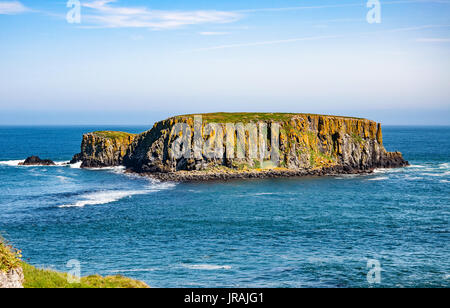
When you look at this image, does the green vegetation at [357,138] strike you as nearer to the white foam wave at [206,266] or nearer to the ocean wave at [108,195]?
the ocean wave at [108,195]

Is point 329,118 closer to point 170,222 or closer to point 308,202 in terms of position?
point 308,202

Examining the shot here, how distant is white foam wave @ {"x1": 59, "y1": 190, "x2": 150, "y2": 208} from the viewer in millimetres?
71438

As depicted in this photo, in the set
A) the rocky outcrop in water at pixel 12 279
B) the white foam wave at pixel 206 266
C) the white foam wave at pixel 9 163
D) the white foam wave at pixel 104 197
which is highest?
the rocky outcrop in water at pixel 12 279

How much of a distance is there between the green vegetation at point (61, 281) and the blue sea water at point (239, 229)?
23.3 feet

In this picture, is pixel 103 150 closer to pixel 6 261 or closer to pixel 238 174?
pixel 238 174

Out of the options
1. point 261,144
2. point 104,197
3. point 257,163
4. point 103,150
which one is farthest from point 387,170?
point 103,150

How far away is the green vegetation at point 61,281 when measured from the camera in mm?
24466

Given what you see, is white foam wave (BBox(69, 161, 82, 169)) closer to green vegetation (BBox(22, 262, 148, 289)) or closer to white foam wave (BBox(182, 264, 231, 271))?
white foam wave (BBox(182, 264, 231, 271))

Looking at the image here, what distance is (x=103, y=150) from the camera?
126 metres

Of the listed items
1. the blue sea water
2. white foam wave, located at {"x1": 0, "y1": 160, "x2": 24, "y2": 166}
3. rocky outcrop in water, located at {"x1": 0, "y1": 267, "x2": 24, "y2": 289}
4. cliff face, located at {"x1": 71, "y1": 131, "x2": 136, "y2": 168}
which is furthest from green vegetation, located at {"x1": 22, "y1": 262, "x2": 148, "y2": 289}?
white foam wave, located at {"x1": 0, "y1": 160, "x2": 24, "y2": 166}

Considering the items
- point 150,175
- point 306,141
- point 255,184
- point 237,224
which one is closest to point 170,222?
point 237,224

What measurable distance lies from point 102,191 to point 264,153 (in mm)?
45964

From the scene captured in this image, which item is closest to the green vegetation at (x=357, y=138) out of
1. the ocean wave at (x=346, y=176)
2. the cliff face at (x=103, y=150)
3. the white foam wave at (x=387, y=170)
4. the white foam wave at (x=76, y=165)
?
the white foam wave at (x=387, y=170)

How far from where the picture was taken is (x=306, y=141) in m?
114
